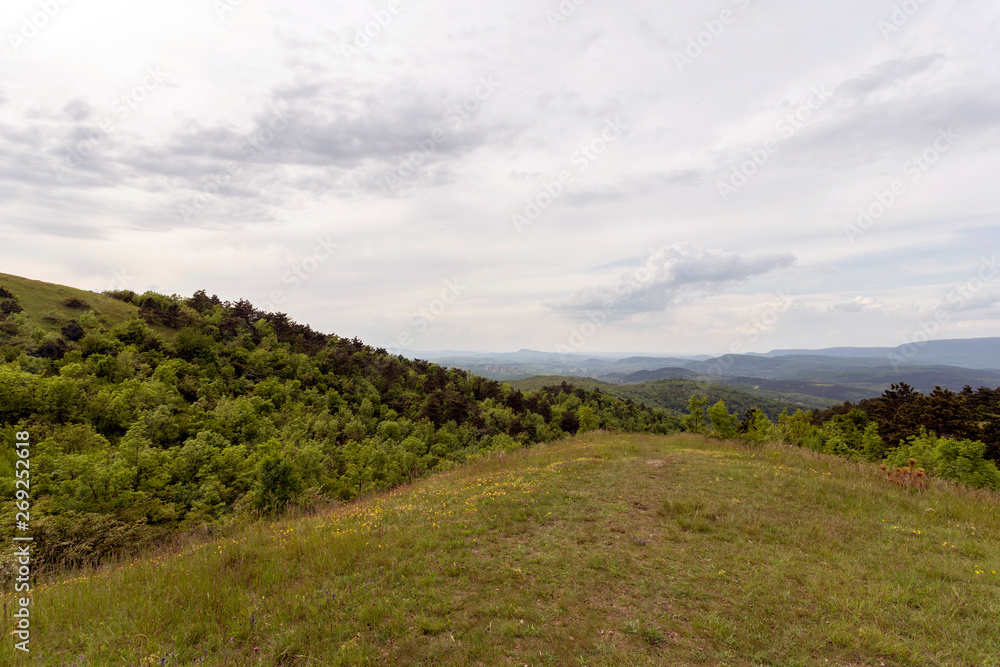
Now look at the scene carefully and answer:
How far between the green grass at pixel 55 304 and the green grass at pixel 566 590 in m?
27.1

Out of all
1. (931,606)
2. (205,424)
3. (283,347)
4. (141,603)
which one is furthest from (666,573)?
(283,347)

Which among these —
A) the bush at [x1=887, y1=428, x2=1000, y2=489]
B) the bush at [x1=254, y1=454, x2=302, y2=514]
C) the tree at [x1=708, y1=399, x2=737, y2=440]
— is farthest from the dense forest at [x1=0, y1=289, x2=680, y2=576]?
the bush at [x1=887, y1=428, x2=1000, y2=489]

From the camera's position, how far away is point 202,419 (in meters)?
21.1

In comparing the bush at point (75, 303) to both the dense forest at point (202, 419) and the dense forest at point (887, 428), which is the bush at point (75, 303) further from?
the dense forest at point (887, 428)

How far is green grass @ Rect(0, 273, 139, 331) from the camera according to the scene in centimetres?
2384

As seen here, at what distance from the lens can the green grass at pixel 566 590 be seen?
4891mm

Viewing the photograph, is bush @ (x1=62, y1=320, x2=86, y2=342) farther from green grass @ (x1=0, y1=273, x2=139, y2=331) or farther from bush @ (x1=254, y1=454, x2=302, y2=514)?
bush @ (x1=254, y1=454, x2=302, y2=514)

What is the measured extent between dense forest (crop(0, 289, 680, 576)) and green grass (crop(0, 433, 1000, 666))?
17.6 ft

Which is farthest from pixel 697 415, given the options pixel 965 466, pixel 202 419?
pixel 202 419

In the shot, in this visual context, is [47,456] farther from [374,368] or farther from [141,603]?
[374,368]

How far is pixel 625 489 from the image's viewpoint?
13203mm

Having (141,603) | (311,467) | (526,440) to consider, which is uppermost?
(141,603)

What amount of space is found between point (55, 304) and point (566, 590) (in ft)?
130

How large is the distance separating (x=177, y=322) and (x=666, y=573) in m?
39.8
